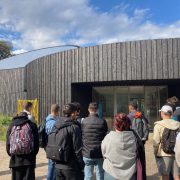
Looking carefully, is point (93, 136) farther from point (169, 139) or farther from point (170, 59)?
point (170, 59)

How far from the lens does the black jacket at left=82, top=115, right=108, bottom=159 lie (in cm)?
551

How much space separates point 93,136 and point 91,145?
6.2 inches

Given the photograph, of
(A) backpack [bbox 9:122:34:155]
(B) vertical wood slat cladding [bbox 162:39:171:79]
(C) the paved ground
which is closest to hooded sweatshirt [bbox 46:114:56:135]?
(A) backpack [bbox 9:122:34:155]

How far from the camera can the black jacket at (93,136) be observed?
551 centimetres

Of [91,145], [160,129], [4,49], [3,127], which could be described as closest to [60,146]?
[91,145]

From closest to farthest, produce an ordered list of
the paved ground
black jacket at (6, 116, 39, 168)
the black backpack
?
the black backpack, black jacket at (6, 116, 39, 168), the paved ground

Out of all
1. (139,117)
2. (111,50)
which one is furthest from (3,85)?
(139,117)

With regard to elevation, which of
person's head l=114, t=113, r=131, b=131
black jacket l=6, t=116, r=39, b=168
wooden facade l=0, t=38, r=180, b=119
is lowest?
black jacket l=6, t=116, r=39, b=168

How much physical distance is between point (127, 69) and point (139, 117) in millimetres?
8796

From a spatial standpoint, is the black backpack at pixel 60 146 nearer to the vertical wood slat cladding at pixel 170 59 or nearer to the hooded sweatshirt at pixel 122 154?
the hooded sweatshirt at pixel 122 154

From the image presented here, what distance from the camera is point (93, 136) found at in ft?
18.1

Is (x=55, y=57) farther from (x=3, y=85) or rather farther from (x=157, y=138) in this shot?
(x=157, y=138)

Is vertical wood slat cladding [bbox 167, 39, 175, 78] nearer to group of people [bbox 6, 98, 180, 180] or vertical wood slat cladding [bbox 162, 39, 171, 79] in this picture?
vertical wood slat cladding [bbox 162, 39, 171, 79]

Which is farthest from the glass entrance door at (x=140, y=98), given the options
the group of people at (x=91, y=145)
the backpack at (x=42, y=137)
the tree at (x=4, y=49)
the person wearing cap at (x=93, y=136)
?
the tree at (x=4, y=49)
